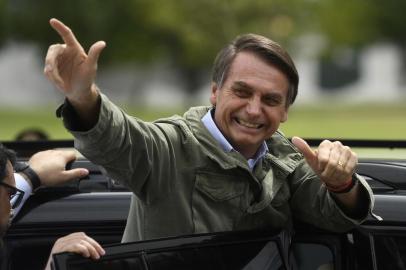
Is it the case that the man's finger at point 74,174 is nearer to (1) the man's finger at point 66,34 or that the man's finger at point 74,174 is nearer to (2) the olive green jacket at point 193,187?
(2) the olive green jacket at point 193,187

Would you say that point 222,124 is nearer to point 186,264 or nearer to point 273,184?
point 273,184

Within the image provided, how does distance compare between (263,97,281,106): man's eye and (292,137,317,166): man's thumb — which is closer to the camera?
(292,137,317,166): man's thumb

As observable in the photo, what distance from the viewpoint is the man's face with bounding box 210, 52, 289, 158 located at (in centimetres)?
281

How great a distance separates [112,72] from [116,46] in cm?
896

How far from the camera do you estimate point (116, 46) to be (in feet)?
154

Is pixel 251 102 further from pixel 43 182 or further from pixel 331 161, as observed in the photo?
pixel 43 182

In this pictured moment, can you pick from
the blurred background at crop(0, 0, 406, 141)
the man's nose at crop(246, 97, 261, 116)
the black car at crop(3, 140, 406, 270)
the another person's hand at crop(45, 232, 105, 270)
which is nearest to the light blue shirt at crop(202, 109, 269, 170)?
the man's nose at crop(246, 97, 261, 116)

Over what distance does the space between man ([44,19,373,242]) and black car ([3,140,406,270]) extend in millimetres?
71

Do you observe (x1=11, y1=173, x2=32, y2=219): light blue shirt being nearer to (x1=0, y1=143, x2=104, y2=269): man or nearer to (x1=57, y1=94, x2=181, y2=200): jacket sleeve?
(x1=0, y1=143, x2=104, y2=269): man

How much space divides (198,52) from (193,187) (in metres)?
39.3

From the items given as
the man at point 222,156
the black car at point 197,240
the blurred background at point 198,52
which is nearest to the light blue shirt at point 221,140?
the man at point 222,156

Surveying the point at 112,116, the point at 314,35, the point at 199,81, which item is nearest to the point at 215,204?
the point at 112,116

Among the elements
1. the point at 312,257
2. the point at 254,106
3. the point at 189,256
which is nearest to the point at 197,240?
the point at 189,256

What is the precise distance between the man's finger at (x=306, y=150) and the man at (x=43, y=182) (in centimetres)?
59
